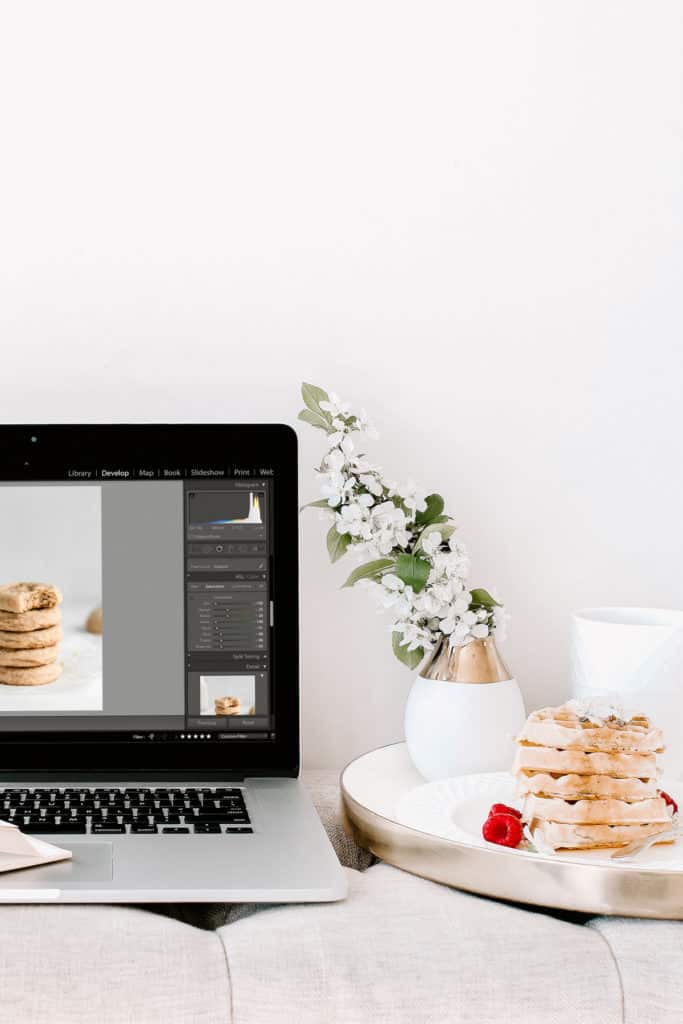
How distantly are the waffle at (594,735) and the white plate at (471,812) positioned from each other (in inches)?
3.0

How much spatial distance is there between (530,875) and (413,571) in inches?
13.0

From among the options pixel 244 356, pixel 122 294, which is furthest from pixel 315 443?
pixel 122 294

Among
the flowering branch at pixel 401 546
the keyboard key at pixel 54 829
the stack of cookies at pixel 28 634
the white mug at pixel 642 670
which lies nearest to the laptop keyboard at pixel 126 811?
the keyboard key at pixel 54 829

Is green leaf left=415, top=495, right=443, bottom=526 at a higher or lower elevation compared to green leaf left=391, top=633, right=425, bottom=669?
higher

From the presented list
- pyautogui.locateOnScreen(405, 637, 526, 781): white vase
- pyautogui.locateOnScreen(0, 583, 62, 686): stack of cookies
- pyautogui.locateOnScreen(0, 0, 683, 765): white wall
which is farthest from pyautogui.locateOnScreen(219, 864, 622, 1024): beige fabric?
pyautogui.locateOnScreen(0, 0, 683, 765): white wall

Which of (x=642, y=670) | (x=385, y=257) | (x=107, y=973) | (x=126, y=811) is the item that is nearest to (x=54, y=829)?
(x=126, y=811)

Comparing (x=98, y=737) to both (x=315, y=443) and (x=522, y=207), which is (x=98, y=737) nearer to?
(x=315, y=443)

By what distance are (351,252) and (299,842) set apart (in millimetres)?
645

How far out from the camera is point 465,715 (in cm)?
93

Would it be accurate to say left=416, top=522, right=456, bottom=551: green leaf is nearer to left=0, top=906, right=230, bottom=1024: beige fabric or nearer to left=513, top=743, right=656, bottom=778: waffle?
left=513, top=743, right=656, bottom=778: waffle

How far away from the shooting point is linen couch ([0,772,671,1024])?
1.98 ft

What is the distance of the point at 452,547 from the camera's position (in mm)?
981

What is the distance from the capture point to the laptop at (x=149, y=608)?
37.2 inches

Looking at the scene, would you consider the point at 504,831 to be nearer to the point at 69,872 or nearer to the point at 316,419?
the point at 69,872
